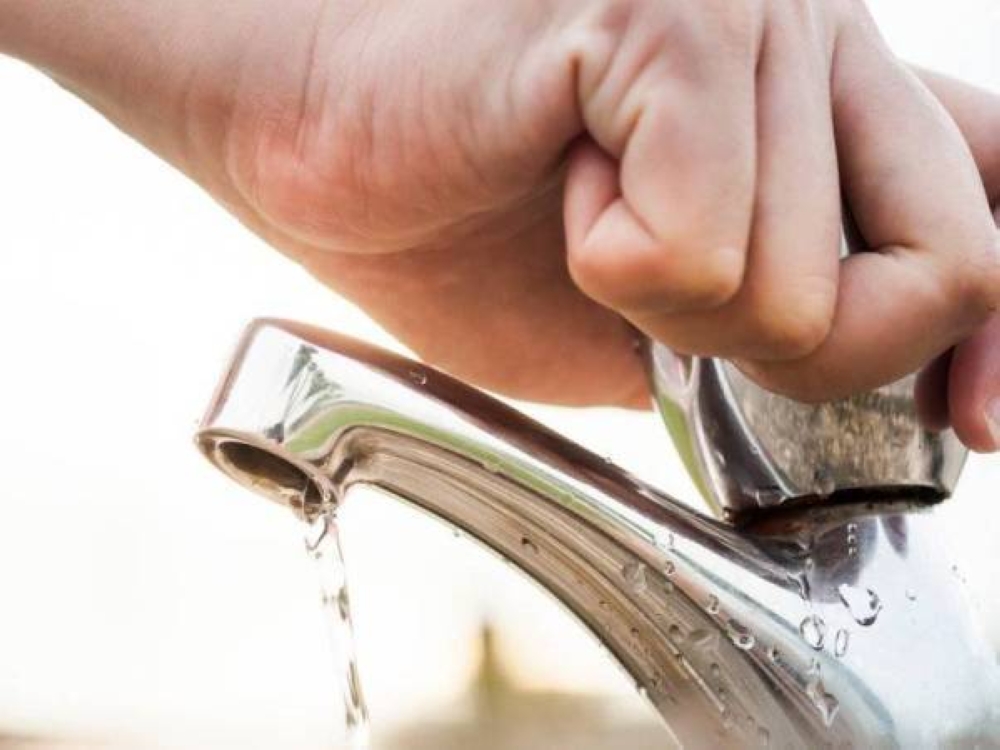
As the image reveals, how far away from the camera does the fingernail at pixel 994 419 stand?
516 mm

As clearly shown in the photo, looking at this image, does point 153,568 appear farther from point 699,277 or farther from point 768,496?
point 699,277

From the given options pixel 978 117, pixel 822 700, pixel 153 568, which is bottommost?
pixel 822 700

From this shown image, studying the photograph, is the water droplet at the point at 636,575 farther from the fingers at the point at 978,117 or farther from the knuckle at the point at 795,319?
the fingers at the point at 978,117

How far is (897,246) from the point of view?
0.46 metres

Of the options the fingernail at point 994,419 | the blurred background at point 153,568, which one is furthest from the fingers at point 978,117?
the blurred background at point 153,568

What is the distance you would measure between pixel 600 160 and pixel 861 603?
→ 0.60 feet

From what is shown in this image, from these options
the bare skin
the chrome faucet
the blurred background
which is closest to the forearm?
the bare skin

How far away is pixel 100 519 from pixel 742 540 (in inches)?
190

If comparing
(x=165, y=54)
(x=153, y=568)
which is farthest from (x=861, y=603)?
(x=153, y=568)

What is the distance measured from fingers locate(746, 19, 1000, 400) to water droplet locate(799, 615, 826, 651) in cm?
9

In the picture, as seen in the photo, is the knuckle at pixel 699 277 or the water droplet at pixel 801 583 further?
the water droplet at pixel 801 583

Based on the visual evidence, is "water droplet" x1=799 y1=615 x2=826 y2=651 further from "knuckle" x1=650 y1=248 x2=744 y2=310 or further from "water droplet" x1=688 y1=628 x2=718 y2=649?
"knuckle" x1=650 y1=248 x2=744 y2=310

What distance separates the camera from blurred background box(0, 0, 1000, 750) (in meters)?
3.70

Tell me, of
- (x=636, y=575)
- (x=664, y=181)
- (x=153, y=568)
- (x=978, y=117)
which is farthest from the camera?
(x=153, y=568)
